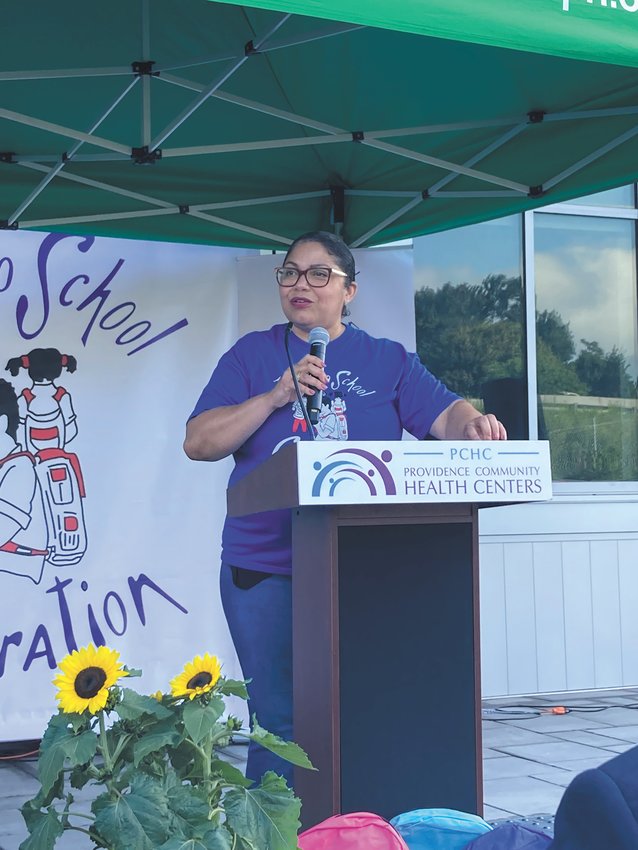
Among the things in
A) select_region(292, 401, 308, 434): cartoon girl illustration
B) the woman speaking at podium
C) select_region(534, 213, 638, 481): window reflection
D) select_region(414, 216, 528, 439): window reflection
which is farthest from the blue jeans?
select_region(534, 213, 638, 481): window reflection

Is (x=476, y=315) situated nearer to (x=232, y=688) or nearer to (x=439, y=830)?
(x=232, y=688)

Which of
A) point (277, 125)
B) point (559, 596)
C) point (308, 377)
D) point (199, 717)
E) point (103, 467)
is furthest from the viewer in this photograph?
point (559, 596)

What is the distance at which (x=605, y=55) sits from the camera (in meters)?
2.34

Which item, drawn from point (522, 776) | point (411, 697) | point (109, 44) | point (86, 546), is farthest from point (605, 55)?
point (86, 546)

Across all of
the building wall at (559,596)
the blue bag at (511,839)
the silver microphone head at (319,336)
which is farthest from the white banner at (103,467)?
the blue bag at (511,839)

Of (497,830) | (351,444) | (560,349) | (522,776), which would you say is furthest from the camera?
(560,349)

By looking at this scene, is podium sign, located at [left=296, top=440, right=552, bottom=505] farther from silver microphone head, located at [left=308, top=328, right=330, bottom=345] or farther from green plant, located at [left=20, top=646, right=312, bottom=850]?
silver microphone head, located at [left=308, top=328, right=330, bottom=345]

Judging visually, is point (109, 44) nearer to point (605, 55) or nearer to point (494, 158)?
point (494, 158)

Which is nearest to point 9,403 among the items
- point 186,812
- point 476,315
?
point 476,315

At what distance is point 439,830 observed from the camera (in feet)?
5.81

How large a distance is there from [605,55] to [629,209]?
16.0 ft

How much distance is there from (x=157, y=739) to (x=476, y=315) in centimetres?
493

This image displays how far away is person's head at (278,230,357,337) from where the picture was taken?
2.80 metres

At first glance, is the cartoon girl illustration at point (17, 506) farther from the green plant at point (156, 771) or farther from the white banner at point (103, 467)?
the green plant at point (156, 771)
